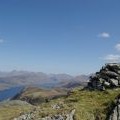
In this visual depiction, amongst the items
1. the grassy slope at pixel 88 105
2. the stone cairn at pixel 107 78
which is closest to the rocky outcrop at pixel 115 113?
the grassy slope at pixel 88 105

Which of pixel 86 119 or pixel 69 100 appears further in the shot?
pixel 69 100

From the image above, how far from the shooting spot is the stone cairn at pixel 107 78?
46.4 m

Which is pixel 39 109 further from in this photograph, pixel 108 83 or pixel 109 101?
pixel 108 83

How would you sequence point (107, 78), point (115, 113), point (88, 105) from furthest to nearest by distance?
1. point (107, 78)
2. point (88, 105)
3. point (115, 113)

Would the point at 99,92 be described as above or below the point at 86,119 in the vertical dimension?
above

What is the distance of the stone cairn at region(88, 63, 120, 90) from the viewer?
46.4 meters

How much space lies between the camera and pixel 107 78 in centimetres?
4766

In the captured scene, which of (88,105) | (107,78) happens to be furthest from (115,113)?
(107,78)

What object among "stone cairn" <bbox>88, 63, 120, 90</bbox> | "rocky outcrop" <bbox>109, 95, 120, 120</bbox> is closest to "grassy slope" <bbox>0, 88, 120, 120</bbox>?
"rocky outcrop" <bbox>109, 95, 120, 120</bbox>

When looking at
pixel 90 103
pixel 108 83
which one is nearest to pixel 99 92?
pixel 108 83

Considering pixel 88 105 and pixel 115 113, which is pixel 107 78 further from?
pixel 115 113

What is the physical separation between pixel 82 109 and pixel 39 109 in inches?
250

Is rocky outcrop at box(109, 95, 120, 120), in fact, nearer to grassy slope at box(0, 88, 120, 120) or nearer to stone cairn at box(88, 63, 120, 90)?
Result: grassy slope at box(0, 88, 120, 120)

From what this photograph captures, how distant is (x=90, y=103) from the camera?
40.0 meters
